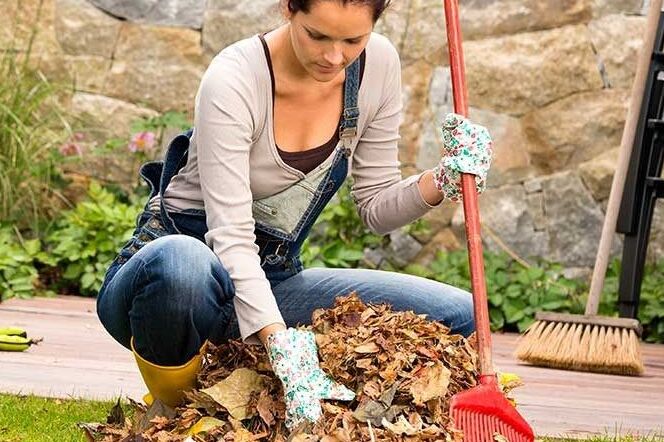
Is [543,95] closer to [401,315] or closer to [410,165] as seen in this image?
[410,165]

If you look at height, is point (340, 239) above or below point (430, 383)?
below

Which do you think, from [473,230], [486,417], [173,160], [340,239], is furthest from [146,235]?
[340,239]

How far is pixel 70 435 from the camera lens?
280 cm

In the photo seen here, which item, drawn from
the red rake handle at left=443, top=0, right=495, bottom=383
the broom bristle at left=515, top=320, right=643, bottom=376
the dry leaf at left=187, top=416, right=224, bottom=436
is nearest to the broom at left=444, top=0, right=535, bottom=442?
the red rake handle at left=443, top=0, right=495, bottom=383

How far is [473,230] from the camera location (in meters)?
2.61

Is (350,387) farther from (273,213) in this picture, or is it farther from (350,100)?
(350,100)

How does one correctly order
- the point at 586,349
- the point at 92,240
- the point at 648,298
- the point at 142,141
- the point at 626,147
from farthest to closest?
the point at 142,141
the point at 92,240
the point at 648,298
the point at 626,147
the point at 586,349

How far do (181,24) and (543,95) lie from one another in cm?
165

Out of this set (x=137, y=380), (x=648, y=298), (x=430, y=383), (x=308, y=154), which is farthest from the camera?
(x=648, y=298)

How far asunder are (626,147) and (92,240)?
225 cm

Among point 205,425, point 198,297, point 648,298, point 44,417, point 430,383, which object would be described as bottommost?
point 648,298

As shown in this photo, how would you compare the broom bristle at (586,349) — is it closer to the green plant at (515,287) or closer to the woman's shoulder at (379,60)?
the green plant at (515,287)

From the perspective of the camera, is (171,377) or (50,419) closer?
(171,377)

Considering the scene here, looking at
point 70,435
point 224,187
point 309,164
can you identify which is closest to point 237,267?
point 224,187
